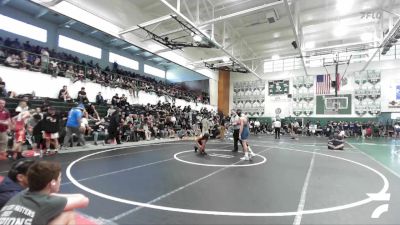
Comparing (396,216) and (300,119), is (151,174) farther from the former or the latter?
(300,119)

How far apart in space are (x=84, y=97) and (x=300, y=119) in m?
23.0

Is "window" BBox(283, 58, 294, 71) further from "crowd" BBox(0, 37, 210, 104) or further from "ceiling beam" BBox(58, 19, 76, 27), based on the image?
"ceiling beam" BBox(58, 19, 76, 27)

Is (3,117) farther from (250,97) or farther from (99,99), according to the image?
(250,97)

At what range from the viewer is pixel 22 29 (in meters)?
15.5

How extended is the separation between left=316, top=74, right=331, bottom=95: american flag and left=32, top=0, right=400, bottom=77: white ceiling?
13.1 ft

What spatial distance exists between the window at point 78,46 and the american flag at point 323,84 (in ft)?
74.4

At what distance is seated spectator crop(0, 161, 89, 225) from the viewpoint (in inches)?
71.6

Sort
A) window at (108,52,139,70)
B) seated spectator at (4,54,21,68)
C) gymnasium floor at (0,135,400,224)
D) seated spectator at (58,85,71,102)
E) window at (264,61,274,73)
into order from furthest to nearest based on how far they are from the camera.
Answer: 1. window at (264,61,274,73)
2. window at (108,52,139,70)
3. seated spectator at (58,85,71,102)
4. seated spectator at (4,54,21,68)
5. gymnasium floor at (0,135,400,224)

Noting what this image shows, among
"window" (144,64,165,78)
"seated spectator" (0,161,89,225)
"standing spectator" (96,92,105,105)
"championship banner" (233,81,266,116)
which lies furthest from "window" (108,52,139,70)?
"seated spectator" (0,161,89,225)

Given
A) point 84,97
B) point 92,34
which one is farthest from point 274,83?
point 84,97

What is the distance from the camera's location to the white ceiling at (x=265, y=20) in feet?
53.7

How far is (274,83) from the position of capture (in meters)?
30.2

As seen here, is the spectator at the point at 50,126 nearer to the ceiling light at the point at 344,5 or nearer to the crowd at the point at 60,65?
the crowd at the point at 60,65

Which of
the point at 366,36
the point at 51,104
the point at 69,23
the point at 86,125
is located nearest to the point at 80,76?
the point at 51,104
